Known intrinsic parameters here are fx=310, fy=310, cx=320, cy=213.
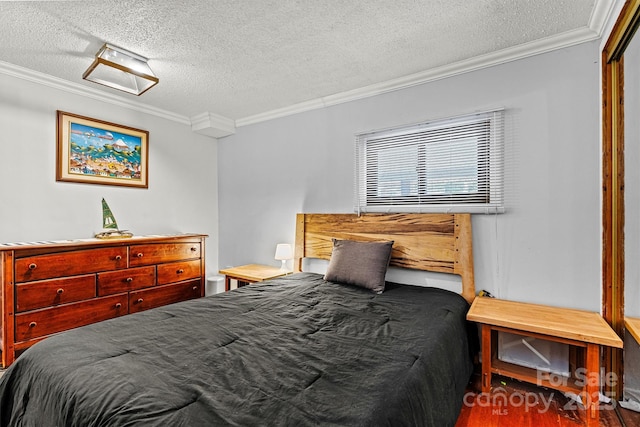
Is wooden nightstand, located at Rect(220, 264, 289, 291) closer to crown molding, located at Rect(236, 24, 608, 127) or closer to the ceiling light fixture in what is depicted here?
crown molding, located at Rect(236, 24, 608, 127)

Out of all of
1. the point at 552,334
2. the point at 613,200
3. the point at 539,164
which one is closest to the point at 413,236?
the point at 539,164

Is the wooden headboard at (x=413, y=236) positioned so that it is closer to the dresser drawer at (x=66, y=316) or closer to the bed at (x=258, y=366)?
the bed at (x=258, y=366)

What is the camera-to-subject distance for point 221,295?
224 cm

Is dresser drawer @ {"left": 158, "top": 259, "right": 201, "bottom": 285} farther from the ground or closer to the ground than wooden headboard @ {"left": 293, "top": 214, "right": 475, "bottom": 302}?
closer to the ground

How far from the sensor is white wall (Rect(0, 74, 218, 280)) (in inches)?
107

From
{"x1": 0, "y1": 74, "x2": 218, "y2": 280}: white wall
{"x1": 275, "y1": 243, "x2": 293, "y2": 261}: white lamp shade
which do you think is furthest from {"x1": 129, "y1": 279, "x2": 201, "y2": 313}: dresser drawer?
{"x1": 275, "y1": 243, "x2": 293, "y2": 261}: white lamp shade

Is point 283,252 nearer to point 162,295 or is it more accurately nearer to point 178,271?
point 178,271

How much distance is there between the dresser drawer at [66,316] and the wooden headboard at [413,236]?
1862mm

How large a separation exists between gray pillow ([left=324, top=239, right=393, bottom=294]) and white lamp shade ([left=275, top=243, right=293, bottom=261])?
2.62 feet

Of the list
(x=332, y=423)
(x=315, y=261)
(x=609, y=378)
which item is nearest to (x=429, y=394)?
(x=332, y=423)

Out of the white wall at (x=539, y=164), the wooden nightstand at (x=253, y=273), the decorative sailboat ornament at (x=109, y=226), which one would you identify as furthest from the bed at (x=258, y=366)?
the decorative sailboat ornament at (x=109, y=226)

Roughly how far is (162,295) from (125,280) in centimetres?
41

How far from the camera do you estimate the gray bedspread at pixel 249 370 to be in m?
0.98

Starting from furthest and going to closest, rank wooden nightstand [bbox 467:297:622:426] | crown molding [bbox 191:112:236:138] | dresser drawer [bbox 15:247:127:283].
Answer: crown molding [bbox 191:112:236:138] < dresser drawer [bbox 15:247:127:283] < wooden nightstand [bbox 467:297:622:426]
